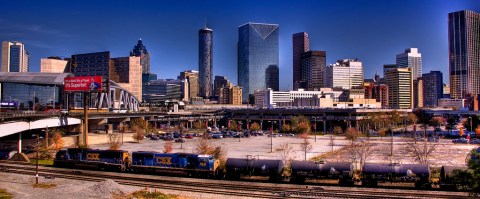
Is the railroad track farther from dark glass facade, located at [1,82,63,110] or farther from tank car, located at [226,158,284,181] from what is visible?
dark glass facade, located at [1,82,63,110]

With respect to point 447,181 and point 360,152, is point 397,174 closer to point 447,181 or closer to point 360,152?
point 447,181

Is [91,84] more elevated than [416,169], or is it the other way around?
[91,84]

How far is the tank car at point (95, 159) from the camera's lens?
55375mm

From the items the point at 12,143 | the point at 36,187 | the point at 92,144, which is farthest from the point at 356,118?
the point at 36,187

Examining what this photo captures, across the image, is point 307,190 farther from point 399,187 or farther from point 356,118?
point 356,118

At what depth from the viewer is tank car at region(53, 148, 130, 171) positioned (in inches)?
Answer: 2180

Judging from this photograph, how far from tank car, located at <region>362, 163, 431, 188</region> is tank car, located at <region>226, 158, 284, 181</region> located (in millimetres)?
9177

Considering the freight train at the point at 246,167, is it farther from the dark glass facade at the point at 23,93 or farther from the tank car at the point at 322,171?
the dark glass facade at the point at 23,93

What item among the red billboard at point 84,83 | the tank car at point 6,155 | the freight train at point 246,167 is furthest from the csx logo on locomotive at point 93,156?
the red billboard at point 84,83

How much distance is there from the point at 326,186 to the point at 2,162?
5136 cm

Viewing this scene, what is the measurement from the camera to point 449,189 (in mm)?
40094

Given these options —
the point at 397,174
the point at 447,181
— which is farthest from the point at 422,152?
the point at 397,174

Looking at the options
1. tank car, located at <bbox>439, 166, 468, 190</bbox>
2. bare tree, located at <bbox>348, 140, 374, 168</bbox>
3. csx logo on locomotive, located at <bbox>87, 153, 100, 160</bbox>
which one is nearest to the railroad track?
tank car, located at <bbox>439, 166, 468, 190</bbox>

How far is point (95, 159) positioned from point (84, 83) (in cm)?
4647
